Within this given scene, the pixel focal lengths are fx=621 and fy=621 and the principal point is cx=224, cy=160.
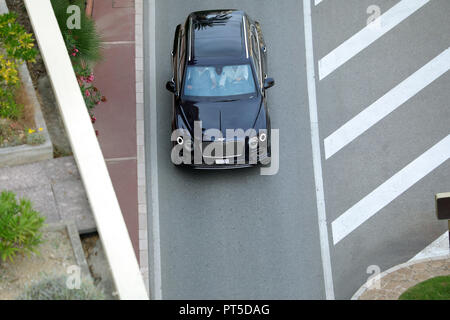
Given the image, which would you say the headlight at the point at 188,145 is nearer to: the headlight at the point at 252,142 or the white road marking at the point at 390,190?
the headlight at the point at 252,142

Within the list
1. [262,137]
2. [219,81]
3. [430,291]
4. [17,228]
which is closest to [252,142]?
[262,137]

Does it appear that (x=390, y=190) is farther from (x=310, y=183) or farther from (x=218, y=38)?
(x=218, y=38)

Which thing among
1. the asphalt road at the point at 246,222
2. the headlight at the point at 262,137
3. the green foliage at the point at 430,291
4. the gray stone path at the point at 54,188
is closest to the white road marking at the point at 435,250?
the green foliage at the point at 430,291

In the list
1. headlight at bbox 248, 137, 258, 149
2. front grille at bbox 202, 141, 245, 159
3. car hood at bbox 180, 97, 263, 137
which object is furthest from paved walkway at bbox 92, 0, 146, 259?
headlight at bbox 248, 137, 258, 149

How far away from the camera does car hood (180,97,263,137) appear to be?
39.6ft

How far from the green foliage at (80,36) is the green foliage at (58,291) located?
20.3 ft

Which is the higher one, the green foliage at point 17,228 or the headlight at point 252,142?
the headlight at point 252,142

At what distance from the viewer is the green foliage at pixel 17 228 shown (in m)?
6.89

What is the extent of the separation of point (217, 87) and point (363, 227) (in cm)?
393

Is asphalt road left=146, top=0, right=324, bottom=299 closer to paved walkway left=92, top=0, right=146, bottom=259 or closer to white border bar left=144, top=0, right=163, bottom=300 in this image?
white border bar left=144, top=0, right=163, bottom=300

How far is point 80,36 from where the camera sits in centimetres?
1205

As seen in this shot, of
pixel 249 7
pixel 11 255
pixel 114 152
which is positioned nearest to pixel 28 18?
pixel 114 152

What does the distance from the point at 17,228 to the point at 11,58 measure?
136 inches

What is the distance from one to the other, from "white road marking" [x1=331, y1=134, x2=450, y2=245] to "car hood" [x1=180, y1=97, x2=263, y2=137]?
2584 mm
